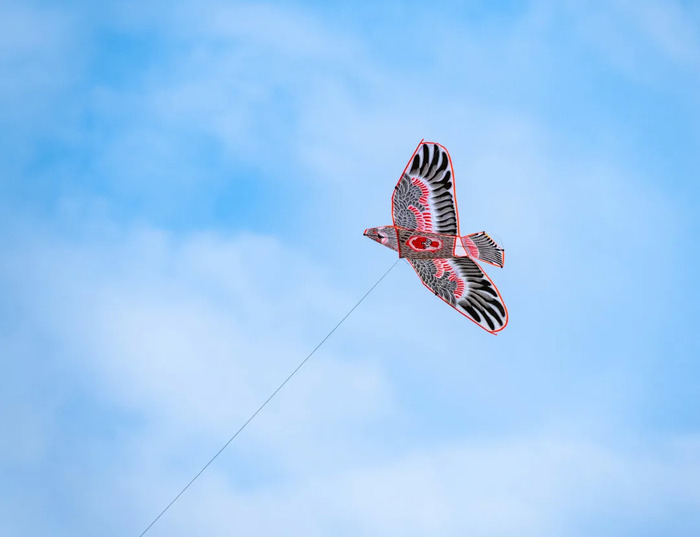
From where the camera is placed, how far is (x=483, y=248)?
41.5 metres

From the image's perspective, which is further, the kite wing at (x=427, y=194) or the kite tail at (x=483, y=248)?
the kite tail at (x=483, y=248)

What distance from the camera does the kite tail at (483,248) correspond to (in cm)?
4141

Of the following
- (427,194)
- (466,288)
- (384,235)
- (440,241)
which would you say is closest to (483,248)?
(440,241)

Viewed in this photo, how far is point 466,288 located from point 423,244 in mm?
3093

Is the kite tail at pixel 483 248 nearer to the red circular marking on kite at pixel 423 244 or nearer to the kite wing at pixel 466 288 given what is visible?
the kite wing at pixel 466 288

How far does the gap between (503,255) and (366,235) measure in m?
6.67

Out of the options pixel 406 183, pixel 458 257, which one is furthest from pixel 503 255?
pixel 406 183

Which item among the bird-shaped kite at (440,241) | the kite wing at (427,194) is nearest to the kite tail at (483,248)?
the bird-shaped kite at (440,241)

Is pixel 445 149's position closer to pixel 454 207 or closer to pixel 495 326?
pixel 454 207

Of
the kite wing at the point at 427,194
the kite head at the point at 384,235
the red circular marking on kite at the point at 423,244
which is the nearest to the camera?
the kite wing at the point at 427,194

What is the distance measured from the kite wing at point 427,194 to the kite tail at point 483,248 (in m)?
1.03

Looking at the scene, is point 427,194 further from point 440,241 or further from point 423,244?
point 423,244

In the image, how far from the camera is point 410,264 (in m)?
43.5

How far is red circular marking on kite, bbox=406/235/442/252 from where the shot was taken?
41375 millimetres
